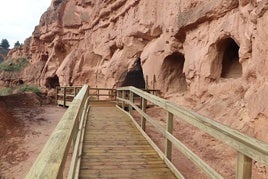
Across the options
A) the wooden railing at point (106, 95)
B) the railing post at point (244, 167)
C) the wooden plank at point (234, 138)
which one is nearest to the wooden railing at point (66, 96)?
the wooden railing at point (106, 95)

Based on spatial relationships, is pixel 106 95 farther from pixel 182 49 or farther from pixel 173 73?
pixel 182 49

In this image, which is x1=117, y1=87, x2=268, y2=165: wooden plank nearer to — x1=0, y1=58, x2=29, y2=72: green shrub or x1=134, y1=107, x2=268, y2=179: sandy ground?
x1=134, y1=107, x2=268, y2=179: sandy ground

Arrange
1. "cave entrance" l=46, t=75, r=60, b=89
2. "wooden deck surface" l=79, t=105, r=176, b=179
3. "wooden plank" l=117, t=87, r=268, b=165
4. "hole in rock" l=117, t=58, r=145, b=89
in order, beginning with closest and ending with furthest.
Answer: "wooden plank" l=117, t=87, r=268, b=165 < "wooden deck surface" l=79, t=105, r=176, b=179 < "hole in rock" l=117, t=58, r=145, b=89 < "cave entrance" l=46, t=75, r=60, b=89

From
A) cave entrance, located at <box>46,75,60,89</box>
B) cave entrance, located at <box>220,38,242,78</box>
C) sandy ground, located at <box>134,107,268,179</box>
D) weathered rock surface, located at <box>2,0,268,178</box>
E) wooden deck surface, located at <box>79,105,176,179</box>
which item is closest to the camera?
wooden deck surface, located at <box>79,105,176,179</box>

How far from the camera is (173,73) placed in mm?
13617

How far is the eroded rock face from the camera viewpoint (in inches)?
258

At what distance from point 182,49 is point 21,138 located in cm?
723

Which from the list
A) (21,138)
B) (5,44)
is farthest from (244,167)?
(5,44)

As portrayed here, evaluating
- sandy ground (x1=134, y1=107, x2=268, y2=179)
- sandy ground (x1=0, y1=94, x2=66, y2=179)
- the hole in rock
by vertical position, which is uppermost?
the hole in rock

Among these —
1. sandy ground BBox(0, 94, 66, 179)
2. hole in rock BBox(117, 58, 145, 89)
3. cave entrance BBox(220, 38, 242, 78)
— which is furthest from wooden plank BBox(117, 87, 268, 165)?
hole in rock BBox(117, 58, 145, 89)

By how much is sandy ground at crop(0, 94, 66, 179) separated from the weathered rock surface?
486 centimetres

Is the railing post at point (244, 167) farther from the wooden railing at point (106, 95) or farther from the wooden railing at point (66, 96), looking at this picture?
the wooden railing at point (66, 96)

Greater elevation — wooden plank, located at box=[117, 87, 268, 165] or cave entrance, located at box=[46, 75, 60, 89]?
wooden plank, located at box=[117, 87, 268, 165]

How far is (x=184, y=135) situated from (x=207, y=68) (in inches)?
106
